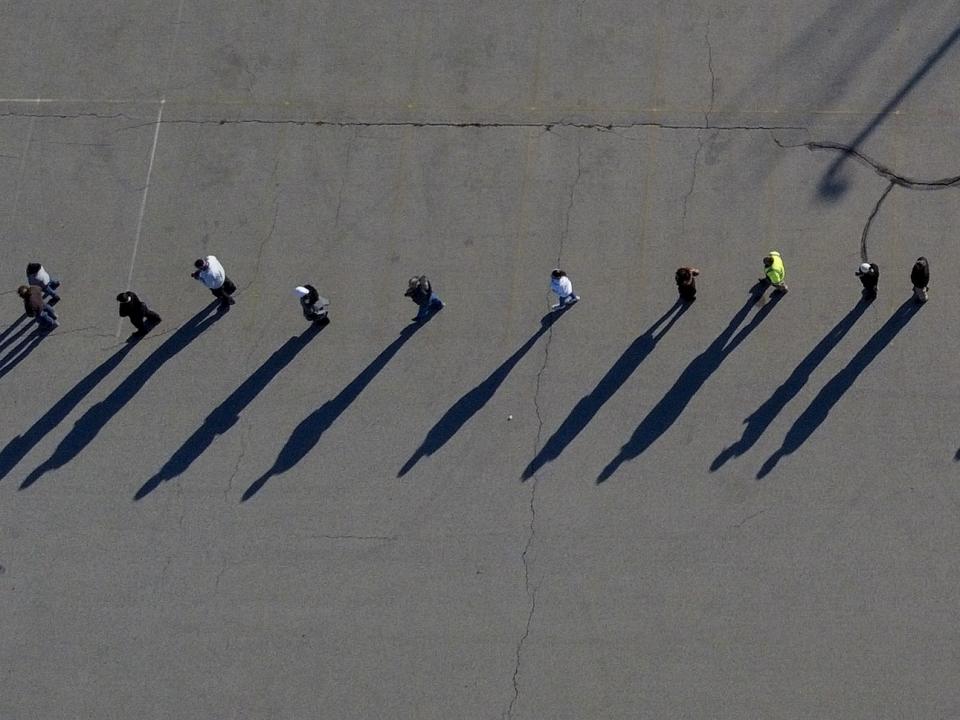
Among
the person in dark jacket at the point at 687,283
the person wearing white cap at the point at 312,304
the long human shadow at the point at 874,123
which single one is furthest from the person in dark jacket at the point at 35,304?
the long human shadow at the point at 874,123

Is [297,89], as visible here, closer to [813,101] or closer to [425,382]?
[425,382]


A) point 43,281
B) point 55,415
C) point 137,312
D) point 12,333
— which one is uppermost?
point 43,281

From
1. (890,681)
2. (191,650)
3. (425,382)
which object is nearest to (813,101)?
(425,382)

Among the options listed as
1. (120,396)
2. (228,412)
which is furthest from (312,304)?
(120,396)

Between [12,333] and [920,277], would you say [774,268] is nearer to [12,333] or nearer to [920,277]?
[920,277]

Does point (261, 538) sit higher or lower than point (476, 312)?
lower

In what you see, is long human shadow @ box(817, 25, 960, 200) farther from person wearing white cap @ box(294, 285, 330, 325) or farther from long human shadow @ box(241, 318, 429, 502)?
person wearing white cap @ box(294, 285, 330, 325)
